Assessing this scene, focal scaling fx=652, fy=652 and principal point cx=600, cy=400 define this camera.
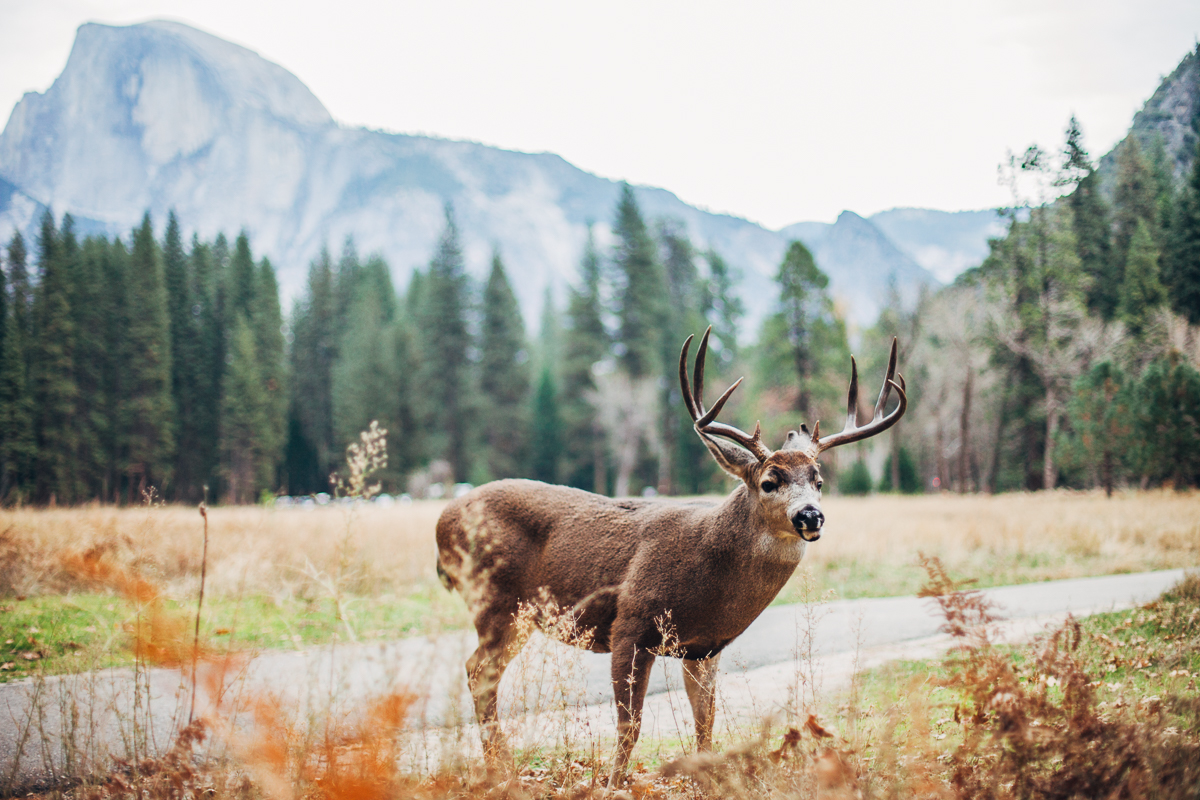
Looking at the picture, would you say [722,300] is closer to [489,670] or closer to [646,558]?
[646,558]

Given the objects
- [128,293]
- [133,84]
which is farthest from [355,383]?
[133,84]

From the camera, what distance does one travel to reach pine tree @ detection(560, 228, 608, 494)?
137 feet

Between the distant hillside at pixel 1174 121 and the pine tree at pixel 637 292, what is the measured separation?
80.9ft

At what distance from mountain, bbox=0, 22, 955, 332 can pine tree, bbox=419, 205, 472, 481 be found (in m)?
2.14

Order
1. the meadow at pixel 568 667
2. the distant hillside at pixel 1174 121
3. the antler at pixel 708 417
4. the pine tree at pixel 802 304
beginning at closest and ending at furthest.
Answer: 1. the meadow at pixel 568 667
2. the antler at pixel 708 417
3. the distant hillside at pixel 1174 121
4. the pine tree at pixel 802 304

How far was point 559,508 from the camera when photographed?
442 centimetres

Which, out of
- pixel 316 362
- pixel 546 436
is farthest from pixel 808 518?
pixel 316 362

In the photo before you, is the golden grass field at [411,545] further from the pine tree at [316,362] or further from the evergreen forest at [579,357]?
the pine tree at [316,362]

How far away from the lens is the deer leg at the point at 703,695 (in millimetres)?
3693

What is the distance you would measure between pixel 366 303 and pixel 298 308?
10.3 m

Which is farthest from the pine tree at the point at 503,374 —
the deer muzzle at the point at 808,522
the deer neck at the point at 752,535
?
the deer muzzle at the point at 808,522

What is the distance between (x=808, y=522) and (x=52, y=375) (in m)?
36.4

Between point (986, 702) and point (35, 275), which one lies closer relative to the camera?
point (986, 702)

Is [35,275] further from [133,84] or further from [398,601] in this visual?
[133,84]
